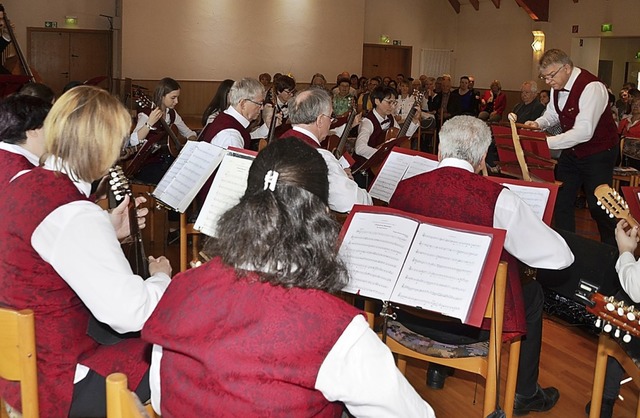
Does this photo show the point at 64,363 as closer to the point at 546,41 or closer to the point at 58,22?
the point at 58,22

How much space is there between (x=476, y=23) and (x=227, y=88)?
11.6 meters

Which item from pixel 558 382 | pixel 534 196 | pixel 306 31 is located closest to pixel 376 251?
pixel 534 196

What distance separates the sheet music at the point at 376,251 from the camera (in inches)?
83.6

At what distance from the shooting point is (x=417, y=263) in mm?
2113

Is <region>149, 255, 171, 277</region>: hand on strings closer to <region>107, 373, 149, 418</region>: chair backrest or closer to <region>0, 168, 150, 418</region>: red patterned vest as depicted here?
<region>0, 168, 150, 418</region>: red patterned vest

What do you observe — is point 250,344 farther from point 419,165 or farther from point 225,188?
point 419,165

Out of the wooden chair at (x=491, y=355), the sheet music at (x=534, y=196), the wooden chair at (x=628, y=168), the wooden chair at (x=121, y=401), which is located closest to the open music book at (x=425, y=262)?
the wooden chair at (x=491, y=355)

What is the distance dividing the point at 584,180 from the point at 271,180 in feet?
13.0

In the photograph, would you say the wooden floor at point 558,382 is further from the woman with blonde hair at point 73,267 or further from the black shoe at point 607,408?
the woman with blonde hair at point 73,267

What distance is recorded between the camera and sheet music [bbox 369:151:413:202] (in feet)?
11.2

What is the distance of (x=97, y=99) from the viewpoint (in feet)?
6.43

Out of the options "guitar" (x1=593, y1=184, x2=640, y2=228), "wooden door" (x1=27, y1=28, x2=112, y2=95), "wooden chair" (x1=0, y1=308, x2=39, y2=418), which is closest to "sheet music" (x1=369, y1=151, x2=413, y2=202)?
"guitar" (x1=593, y1=184, x2=640, y2=228)

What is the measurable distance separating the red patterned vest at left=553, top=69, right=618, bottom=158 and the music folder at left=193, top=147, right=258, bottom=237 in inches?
106

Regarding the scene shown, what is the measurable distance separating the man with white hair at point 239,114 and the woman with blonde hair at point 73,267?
88.9 inches
